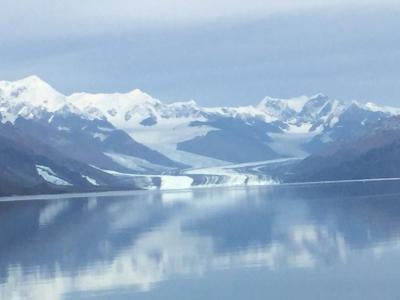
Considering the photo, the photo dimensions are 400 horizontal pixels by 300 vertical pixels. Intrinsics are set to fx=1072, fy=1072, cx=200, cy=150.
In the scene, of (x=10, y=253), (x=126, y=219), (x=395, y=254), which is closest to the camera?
(x=395, y=254)

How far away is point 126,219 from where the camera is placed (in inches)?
4523

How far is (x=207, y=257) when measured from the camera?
224ft

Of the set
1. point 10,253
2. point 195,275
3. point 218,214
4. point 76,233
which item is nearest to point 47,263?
point 10,253

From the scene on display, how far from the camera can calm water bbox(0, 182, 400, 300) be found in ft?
175

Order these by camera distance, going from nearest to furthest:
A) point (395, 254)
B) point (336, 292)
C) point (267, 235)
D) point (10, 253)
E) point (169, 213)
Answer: point (336, 292) < point (395, 254) < point (10, 253) < point (267, 235) < point (169, 213)

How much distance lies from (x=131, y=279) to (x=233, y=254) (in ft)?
43.6

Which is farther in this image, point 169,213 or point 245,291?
point 169,213

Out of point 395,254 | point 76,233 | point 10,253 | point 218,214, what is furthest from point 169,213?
point 395,254

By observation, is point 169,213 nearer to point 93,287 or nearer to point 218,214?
point 218,214

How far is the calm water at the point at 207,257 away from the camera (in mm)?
53281

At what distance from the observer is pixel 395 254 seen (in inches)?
2574

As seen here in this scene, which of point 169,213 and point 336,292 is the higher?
point 169,213

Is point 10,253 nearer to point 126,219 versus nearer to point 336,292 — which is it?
point 336,292

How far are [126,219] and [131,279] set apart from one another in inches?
2249
